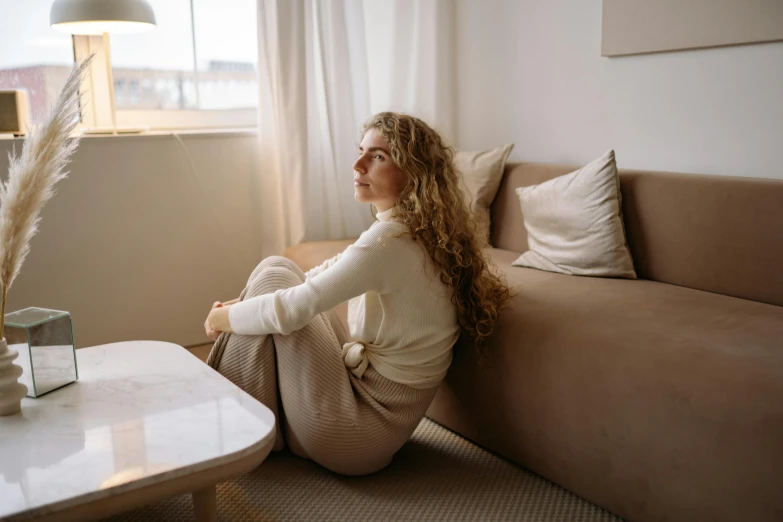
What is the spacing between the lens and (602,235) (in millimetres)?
2301

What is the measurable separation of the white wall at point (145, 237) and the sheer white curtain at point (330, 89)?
0.14m

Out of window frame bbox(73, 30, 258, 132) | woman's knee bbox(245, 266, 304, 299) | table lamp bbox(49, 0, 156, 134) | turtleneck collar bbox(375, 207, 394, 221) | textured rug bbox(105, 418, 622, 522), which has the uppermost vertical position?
table lamp bbox(49, 0, 156, 134)

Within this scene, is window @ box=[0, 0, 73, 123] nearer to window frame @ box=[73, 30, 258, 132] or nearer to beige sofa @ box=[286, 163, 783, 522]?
window frame @ box=[73, 30, 258, 132]

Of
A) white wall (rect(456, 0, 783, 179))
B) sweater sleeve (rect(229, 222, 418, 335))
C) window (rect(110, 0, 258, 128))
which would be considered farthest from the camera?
window (rect(110, 0, 258, 128))

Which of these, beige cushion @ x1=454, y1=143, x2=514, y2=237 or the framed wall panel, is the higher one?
the framed wall panel

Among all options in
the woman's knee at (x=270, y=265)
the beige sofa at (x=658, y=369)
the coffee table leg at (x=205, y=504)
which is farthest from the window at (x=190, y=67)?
the coffee table leg at (x=205, y=504)

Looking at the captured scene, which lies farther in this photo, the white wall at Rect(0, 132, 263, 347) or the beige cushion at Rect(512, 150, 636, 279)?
the white wall at Rect(0, 132, 263, 347)

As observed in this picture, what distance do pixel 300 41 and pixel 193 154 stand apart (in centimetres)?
63

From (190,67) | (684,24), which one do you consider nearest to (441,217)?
(684,24)

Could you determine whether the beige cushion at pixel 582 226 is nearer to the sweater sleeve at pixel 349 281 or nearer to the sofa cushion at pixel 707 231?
the sofa cushion at pixel 707 231

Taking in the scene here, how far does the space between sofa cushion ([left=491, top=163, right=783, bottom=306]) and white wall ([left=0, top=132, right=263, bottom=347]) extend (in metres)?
1.60

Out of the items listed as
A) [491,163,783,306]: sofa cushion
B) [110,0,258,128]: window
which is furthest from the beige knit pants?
[110,0,258,128]: window

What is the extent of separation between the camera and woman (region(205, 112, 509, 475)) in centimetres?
178

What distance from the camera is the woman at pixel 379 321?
5.85ft
